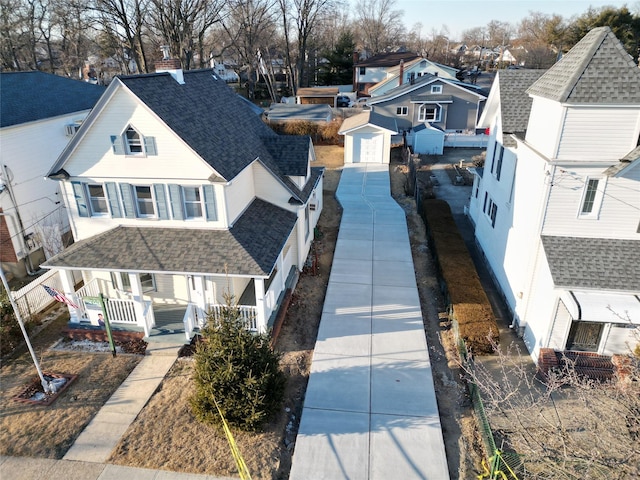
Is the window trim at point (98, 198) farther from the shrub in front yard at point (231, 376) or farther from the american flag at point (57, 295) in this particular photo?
the shrub in front yard at point (231, 376)

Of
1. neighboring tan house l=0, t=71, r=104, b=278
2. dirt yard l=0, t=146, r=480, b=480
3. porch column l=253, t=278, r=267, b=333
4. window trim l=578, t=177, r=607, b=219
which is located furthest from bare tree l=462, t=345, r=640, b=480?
neighboring tan house l=0, t=71, r=104, b=278

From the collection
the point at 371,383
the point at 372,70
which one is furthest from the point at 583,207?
the point at 372,70

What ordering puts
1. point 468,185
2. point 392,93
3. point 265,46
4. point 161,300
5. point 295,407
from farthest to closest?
point 265,46 < point 392,93 < point 468,185 < point 161,300 < point 295,407

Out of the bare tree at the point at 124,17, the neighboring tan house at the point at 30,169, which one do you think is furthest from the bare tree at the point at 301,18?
the neighboring tan house at the point at 30,169

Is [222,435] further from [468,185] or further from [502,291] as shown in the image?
[468,185]

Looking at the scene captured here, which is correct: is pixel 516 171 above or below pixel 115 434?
above

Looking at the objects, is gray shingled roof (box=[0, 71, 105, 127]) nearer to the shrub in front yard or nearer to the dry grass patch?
the dry grass patch

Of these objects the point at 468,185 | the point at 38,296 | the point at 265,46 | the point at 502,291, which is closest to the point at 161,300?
the point at 38,296
